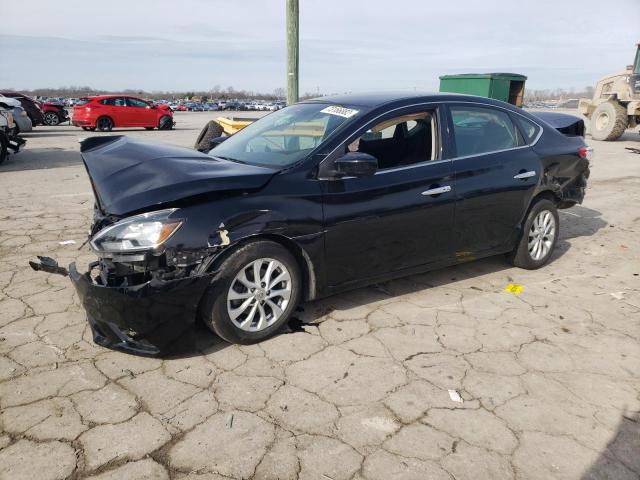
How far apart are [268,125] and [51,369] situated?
2514 mm

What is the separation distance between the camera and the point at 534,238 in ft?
15.8

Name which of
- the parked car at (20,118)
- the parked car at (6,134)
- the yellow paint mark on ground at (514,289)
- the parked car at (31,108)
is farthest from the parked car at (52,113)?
the yellow paint mark on ground at (514,289)

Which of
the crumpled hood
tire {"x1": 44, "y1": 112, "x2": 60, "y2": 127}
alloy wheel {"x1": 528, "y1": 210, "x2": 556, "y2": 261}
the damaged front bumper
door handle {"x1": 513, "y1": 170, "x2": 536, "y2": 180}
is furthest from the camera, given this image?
tire {"x1": 44, "y1": 112, "x2": 60, "y2": 127}

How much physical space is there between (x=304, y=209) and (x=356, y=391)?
1.20m

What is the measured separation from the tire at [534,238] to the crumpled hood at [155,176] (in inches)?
105

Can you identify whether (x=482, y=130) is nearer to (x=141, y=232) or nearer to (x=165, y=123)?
(x=141, y=232)

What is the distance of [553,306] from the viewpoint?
4082 mm

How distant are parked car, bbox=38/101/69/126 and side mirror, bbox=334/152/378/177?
76.3ft

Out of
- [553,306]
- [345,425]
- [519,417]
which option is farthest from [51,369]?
[553,306]

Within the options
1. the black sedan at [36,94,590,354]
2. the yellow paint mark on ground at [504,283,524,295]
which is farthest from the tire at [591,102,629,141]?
the yellow paint mark on ground at [504,283,524,295]

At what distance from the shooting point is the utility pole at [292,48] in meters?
6.82

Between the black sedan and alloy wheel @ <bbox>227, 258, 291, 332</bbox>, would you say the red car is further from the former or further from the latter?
alloy wheel @ <bbox>227, 258, 291, 332</bbox>

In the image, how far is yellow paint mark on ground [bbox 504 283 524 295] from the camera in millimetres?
4363

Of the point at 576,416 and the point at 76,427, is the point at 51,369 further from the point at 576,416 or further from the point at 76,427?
the point at 576,416
